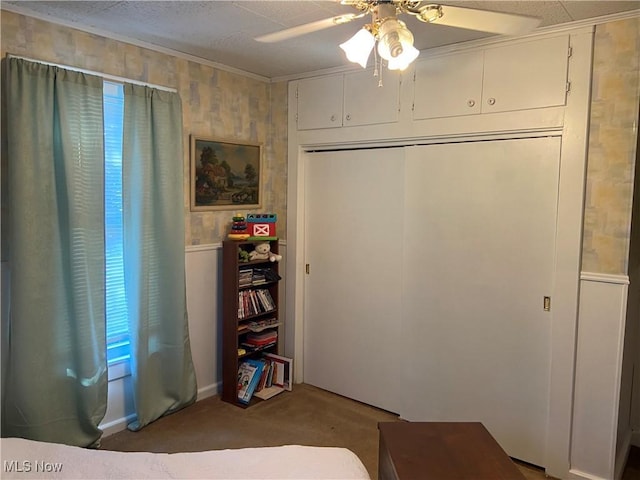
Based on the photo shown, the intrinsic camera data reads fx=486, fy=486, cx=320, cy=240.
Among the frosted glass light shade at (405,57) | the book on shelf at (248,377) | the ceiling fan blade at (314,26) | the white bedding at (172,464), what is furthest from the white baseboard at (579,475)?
the ceiling fan blade at (314,26)

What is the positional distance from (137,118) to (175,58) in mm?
530

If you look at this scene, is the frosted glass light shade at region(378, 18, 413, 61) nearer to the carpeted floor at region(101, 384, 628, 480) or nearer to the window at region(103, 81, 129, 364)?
the window at region(103, 81, 129, 364)

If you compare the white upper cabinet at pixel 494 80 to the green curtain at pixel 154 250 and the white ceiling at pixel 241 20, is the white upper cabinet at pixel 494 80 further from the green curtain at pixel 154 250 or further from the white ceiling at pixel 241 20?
the green curtain at pixel 154 250

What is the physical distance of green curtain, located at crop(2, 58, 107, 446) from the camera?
94.0 inches

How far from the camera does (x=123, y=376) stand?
2988mm

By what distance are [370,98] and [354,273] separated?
1.20 metres

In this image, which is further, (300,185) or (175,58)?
(300,185)

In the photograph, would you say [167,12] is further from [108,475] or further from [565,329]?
[565,329]

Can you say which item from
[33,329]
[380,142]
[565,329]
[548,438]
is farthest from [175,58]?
[548,438]

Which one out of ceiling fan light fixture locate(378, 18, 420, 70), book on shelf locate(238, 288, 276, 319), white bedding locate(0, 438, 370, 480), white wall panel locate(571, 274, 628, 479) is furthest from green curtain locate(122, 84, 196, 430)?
white wall panel locate(571, 274, 628, 479)

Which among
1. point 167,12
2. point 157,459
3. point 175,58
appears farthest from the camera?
point 175,58

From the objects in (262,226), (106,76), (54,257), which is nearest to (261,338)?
(262,226)

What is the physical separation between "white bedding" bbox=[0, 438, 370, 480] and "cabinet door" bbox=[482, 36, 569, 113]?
2.02m

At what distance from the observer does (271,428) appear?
3066 mm
